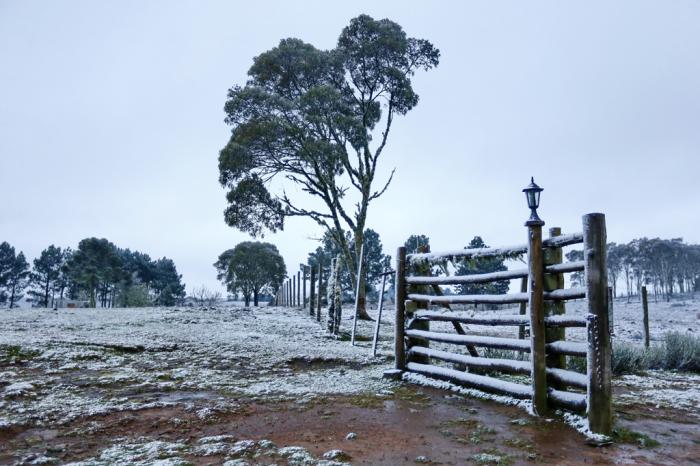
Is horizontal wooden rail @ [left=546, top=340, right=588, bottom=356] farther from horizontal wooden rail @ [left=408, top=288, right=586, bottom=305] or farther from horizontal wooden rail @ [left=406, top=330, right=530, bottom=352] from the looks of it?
horizontal wooden rail @ [left=408, top=288, right=586, bottom=305]

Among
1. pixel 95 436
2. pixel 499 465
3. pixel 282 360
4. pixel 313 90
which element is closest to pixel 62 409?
pixel 95 436

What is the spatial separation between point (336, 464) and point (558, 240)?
2910 mm

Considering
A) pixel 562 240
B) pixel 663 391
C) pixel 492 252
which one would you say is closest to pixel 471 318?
pixel 492 252

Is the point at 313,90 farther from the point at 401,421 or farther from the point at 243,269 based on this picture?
the point at 243,269

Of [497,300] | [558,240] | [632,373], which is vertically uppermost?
[558,240]

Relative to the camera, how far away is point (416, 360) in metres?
6.78

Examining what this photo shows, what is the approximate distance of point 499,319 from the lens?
17.9ft

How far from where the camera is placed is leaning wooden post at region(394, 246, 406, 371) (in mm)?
6820

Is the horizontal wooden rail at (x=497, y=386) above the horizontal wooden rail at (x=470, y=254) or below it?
below

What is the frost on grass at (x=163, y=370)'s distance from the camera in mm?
Answer: 5023

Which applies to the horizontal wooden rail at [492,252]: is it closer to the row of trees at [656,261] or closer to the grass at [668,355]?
the grass at [668,355]

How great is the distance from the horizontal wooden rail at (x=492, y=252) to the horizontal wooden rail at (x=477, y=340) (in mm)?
961

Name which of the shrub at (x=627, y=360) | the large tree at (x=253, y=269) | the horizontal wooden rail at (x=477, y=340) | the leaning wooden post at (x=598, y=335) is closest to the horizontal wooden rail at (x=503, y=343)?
the horizontal wooden rail at (x=477, y=340)

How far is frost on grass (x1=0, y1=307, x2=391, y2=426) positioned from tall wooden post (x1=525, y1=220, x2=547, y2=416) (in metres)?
2.14
